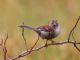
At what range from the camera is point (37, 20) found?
12.1 meters

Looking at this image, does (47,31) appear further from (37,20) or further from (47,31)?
(37,20)

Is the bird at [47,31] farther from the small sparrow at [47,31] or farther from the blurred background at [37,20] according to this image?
the blurred background at [37,20]

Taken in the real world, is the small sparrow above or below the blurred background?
above

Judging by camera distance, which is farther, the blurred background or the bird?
the blurred background

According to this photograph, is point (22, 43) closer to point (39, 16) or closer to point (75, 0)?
point (39, 16)

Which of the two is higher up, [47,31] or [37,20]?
[47,31]

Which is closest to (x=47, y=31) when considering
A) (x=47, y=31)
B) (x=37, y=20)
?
(x=47, y=31)

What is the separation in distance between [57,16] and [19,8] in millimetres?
1135

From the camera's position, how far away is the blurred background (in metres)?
9.77

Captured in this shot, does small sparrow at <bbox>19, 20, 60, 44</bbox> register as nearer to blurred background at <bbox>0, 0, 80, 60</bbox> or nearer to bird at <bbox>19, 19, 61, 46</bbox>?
bird at <bbox>19, 19, 61, 46</bbox>

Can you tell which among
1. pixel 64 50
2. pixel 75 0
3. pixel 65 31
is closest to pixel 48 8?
pixel 75 0

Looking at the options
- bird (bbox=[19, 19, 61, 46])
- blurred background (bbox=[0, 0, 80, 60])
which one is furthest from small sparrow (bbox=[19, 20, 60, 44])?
blurred background (bbox=[0, 0, 80, 60])

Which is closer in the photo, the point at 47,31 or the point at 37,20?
the point at 47,31

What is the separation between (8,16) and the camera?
41.2ft
